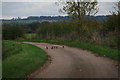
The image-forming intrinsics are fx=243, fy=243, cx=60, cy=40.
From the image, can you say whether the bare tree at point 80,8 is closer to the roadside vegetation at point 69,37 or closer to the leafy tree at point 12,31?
the roadside vegetation at point 69,37

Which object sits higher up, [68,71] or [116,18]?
[116,18]

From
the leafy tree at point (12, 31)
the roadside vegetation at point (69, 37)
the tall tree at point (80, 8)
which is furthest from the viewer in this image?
the leafy tree at point (12, 31)

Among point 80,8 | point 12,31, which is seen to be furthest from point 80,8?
point 12,31

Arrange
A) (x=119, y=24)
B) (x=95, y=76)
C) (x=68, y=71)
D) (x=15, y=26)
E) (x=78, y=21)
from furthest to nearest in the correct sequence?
(x=15, y=26) < (x=78, y=21) < (x=119, y=24) < (x=68, y=71) < (x=95, y=76)

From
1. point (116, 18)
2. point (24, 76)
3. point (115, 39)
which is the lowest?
point (24, 76)

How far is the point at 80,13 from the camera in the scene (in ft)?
113

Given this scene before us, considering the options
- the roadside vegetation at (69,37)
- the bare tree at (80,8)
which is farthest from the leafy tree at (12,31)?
the bare tree at (80,8)

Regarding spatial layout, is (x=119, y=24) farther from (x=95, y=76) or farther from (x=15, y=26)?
(x=15, y=26)

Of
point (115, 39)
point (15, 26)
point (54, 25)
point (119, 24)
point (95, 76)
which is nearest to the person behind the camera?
point (95, 76)

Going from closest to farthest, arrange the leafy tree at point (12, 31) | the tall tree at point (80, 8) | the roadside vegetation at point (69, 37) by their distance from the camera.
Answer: the roadside vegetation at point (69, 37) < the tall tree at point (80, 8) < the leafy tree at point (12, 31)

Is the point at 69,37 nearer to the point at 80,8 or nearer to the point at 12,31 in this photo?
the point at 80,8

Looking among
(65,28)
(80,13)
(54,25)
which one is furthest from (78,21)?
(54,25)

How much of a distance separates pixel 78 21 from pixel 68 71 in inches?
878

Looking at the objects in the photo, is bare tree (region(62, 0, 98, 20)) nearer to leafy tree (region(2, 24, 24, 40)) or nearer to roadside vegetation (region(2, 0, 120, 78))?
roadside vegetation (region(2, 0, 120, 78))
